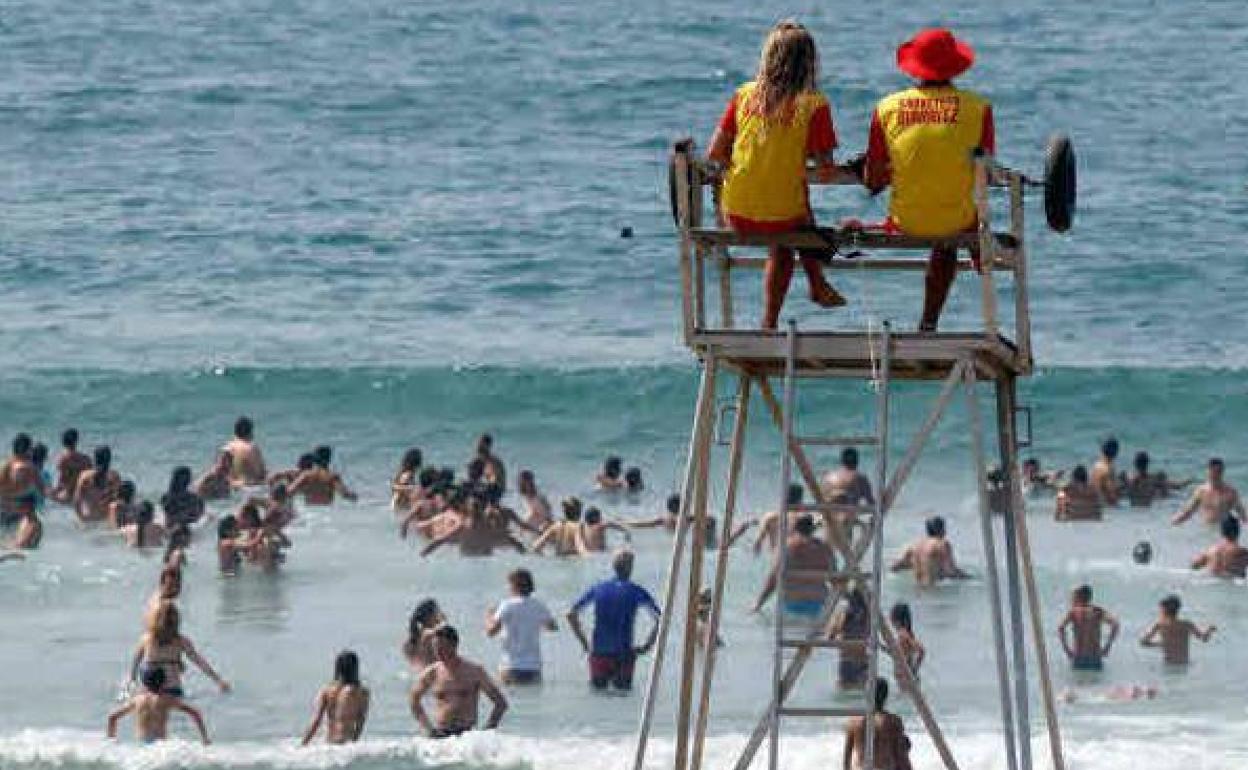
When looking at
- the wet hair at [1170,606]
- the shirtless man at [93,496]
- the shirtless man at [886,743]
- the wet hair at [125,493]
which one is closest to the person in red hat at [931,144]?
the shirtless man at [886,743]

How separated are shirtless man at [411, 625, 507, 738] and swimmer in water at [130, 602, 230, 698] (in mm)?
1612

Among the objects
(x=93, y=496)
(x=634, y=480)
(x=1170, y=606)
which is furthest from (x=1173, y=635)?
(x=93, y=496)

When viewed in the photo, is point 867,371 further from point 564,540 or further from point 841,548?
point 564,540

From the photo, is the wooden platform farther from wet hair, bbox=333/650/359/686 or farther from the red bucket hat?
wet hair, bbox=333/650/359/686

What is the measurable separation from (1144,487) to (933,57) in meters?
15.9

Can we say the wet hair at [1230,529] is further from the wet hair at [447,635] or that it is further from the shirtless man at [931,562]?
the wet hair at [447,635]

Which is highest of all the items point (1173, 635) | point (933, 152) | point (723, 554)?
point (933, 152)

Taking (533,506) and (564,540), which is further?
(533,506)

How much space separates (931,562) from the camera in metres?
23.6

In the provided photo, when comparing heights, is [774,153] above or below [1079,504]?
above

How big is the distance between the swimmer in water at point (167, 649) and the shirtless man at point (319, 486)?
707 centimetres

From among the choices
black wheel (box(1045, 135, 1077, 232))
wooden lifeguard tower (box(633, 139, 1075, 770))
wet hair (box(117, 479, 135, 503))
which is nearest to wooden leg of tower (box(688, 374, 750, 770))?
wooden lifeguard tower (box(633, 139, 1075, 770))

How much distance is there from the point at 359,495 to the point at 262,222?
12.5 meters

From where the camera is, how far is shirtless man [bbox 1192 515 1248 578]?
2392cm
